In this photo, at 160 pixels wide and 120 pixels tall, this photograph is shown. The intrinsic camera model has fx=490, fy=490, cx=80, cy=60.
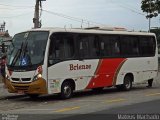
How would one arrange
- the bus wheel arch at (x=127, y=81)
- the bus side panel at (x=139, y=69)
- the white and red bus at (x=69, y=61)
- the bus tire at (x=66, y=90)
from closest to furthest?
the white and red bus at (x=69, y=61), the bus tire at (x=66, y=90), the bus side panel at (x=139, y=69), the bus wheel arch at (x=127, y=81)

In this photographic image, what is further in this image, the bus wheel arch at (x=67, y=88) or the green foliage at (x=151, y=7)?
the green foliage at (x=151, y=7)

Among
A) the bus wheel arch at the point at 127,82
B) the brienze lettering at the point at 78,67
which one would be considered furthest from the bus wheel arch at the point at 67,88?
the bus wheel arch at the point at 127,82

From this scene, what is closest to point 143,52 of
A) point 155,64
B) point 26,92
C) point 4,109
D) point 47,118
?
point 155,64

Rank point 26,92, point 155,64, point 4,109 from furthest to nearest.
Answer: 1. point 155,64
2. point 26,92
3. point 4,109

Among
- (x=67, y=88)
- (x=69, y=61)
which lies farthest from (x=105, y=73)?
(x=67, y=88)

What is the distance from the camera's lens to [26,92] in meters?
19.2

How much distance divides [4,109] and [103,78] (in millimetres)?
6876

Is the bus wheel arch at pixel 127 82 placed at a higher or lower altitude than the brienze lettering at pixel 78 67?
lower

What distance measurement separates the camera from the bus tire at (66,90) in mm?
19781

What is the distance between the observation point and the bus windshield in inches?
749

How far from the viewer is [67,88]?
2005cm

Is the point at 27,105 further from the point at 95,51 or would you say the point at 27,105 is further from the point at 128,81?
the point at 128,81

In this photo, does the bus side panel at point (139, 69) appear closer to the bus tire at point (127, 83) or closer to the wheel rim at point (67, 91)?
the bus tire at point (127, 83)

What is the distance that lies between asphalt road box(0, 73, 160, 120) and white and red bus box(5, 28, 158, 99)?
0.65 metres
